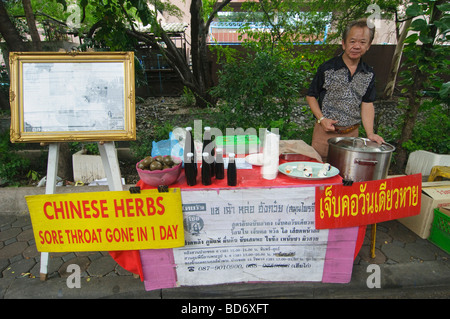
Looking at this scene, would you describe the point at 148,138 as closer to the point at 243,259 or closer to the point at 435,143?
the point at 243,259

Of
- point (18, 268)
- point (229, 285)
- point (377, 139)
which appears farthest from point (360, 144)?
point (18, 268)

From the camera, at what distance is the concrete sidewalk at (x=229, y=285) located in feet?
7.98

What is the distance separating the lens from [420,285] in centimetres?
252

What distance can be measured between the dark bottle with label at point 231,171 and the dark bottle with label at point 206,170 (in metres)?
0.16

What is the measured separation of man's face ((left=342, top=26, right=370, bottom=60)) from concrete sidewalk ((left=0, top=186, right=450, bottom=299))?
2070 millimetres

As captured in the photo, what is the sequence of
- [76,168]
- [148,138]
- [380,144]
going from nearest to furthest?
[380,144] < [76,168] < [148,138]

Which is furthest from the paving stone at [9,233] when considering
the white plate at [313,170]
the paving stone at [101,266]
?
the white plate at [313,170]

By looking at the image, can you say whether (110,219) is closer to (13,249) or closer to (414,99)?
(13,249)

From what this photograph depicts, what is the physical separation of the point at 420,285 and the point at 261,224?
1709 millimetres

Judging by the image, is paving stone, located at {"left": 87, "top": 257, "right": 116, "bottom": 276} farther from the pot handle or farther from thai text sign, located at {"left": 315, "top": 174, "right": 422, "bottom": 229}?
the pot handle

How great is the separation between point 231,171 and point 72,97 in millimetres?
1389

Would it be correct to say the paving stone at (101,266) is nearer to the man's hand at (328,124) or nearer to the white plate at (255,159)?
the white plate at (255,159)
